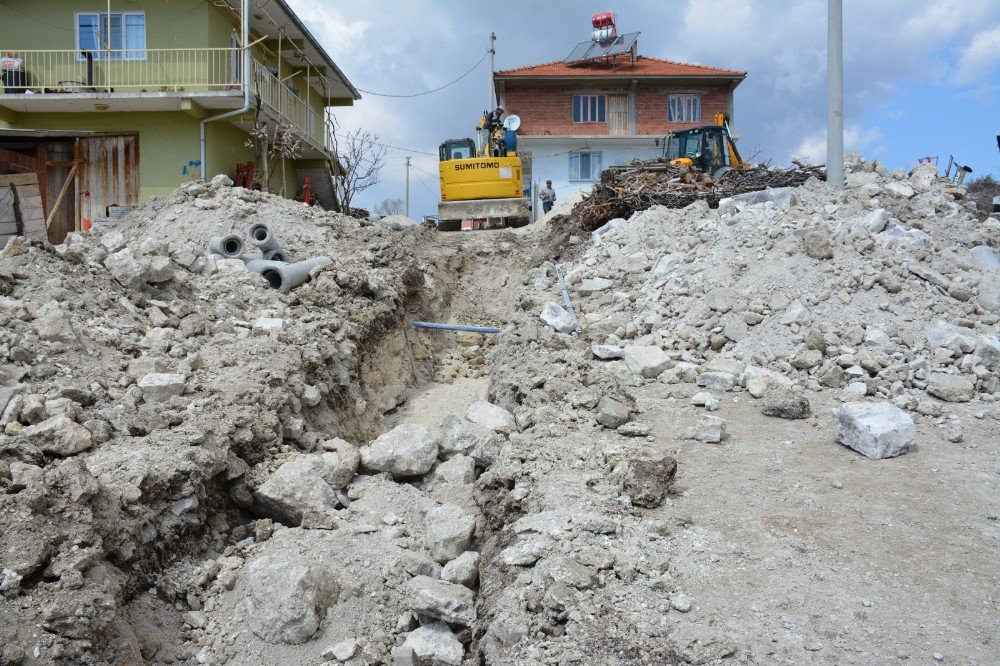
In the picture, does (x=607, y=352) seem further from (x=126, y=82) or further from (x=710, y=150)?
(x=126, y=82)

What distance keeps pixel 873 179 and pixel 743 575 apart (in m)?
9.12

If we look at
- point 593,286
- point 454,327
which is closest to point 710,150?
point 593,286

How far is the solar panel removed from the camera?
28414mm

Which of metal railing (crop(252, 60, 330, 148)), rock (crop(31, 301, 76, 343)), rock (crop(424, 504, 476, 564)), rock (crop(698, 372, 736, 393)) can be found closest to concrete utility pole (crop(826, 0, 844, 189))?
rock (crop(698, 372, 736, 393))

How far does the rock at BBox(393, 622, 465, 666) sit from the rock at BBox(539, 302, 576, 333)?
4.84m

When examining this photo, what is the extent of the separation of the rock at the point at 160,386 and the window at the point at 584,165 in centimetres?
2266

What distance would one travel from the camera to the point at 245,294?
872 centimetres

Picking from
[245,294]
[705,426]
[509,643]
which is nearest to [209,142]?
[245,294]

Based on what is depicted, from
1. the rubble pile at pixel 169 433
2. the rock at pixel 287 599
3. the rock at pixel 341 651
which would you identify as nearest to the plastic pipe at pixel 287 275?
the rubble pile at pixel 169 433

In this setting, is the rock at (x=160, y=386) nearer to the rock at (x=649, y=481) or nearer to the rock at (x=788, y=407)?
the rock at (x=649, y=481)

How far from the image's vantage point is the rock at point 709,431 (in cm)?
578

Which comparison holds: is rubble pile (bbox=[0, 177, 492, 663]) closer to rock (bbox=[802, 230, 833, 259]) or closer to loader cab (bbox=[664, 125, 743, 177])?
rock (bbox=[802, 230, 833, 259])

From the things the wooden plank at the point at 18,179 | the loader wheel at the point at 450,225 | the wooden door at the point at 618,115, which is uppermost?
the wooden door at the point at 618,115

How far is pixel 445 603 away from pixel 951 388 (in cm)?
469
